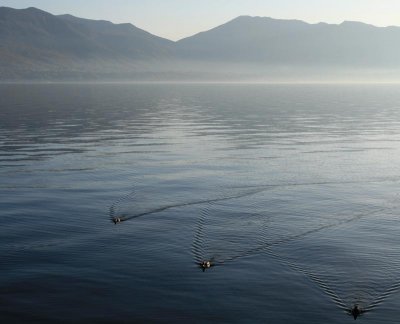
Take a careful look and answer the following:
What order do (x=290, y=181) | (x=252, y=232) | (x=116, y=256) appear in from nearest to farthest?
(x=116, y=256)
(x=252, y=232)
(x=290, y=181)

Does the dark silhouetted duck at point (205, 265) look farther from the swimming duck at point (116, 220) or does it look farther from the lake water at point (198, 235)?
the swimming duck at point (116, 220)

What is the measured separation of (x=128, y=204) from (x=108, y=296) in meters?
12.4

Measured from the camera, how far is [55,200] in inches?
1218

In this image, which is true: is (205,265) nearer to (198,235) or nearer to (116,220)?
(198,235)

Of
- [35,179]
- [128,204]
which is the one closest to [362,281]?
[128,204]

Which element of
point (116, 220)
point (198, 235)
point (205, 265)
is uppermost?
point (205, 265)

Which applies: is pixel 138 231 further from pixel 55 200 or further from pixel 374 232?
pixel 374 232

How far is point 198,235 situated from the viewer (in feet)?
79.7

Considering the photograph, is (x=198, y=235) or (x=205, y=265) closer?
(x=205, y=265)

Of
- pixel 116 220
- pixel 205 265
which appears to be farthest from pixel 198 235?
pixel 116 220

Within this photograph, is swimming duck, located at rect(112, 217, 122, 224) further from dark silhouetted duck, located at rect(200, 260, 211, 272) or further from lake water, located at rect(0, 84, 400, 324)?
dark silhouetted duck, located at rect(200, 260, 211, 272)

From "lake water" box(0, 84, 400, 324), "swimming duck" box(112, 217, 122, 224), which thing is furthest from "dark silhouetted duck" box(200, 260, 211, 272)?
"swimming duck" box(112, 217, 122, 224)

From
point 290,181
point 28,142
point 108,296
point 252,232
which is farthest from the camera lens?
point 28,142

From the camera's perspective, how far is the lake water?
17.4 m
